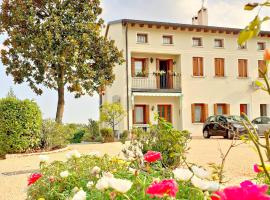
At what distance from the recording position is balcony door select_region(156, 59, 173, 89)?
27.4 metres

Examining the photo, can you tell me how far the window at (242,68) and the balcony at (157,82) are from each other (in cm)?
541

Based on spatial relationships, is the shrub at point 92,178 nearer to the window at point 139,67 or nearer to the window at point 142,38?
the window at point 139,67

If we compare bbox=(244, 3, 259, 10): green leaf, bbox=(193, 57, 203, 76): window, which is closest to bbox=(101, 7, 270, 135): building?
bbox=(193, 57, 203, 76): window

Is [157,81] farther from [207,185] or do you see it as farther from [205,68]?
[207,185]

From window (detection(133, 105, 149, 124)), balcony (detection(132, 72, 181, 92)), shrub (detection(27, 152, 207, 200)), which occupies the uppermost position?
balcony (detection(132, 72, 181, 92))

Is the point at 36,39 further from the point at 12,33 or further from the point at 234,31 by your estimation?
the point at 234,31

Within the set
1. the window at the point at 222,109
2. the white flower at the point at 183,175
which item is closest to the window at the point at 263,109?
the window at the point at 222,109

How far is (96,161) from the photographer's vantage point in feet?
14.3

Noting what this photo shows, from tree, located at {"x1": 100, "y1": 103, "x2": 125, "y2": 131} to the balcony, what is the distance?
2.26 m

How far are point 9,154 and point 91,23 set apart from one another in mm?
11524

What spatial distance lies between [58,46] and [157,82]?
825 centimetres

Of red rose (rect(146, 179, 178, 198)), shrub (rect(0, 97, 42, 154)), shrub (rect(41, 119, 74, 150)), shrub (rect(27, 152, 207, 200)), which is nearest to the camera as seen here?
red rose (rect(146, 179, 178, 198))

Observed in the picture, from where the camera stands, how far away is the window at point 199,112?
28234 mm

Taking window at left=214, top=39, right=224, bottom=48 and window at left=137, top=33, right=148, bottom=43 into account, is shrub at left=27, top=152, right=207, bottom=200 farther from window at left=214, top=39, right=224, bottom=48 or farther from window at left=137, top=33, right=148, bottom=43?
window at left=214, top=39, right=224, bottom=48
